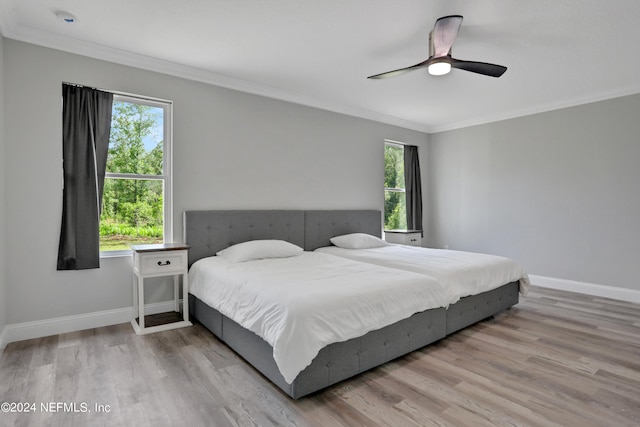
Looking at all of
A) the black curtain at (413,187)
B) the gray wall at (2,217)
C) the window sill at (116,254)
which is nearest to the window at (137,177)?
the window sill at (116,254)

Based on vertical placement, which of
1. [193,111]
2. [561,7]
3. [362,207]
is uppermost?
[561,7]

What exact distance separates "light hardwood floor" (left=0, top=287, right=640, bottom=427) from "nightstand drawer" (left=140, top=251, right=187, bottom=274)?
1.86ft

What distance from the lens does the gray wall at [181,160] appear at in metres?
2.84

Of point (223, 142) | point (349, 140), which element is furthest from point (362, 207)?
point (223, 142)

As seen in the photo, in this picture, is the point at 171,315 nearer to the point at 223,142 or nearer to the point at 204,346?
the point at 204,346

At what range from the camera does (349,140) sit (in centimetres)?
507

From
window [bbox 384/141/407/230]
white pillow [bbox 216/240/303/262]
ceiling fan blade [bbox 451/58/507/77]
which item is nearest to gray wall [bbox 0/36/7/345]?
white pillow [bbox 216/240/303/262]

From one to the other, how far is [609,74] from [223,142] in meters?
4.31

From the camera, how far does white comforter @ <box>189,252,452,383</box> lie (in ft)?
6.44

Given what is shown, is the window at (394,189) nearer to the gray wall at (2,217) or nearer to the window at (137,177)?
the window at (137,177)

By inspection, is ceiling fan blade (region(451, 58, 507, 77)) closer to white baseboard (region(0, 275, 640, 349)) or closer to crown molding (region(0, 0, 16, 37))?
crown molding (region(0, 0, 16, 37))

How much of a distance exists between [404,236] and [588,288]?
2.46 meters

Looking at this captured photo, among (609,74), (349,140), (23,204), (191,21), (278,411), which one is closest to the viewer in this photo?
(278,411)

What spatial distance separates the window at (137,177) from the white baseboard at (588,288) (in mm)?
5028
